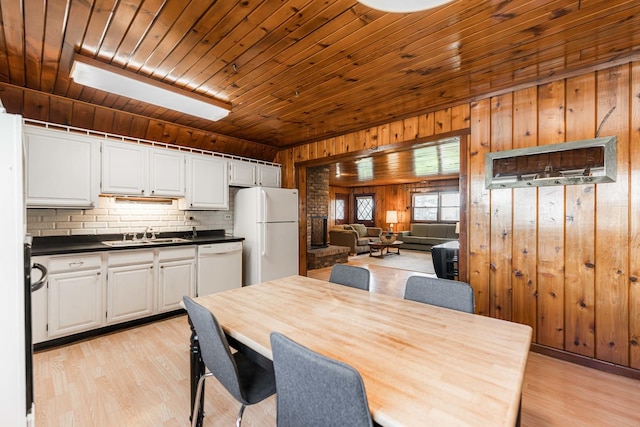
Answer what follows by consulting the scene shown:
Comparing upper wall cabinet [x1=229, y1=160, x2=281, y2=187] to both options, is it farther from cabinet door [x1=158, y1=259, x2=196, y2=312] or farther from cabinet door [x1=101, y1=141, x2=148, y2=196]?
cabinet door [x1=158, y1=259, x2=196, y2=312]

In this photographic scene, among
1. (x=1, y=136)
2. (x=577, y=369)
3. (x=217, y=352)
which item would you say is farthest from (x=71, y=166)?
(x=577, y=369)

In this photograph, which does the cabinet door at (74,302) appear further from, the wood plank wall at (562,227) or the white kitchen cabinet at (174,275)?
the wood plank wall at (562,227)

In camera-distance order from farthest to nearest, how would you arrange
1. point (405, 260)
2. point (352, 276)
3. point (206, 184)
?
1. point (405, 260)
2. point (206, 184)
3. point (352, 276)

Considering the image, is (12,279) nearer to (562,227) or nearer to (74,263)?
(74,263)

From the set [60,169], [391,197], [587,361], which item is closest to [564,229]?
[587,361]

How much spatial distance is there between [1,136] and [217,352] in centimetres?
115

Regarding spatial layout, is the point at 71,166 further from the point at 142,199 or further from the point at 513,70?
the point at 513,70

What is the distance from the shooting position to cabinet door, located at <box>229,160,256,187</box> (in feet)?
13.8

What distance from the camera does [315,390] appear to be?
856 millimetres

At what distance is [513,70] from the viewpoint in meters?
2.28

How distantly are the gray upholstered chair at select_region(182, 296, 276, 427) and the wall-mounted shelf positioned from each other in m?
2.57

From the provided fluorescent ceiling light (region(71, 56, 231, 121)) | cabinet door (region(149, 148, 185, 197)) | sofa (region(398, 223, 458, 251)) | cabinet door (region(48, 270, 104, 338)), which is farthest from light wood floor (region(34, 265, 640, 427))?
sofa (region(398, 223, 458, 251))

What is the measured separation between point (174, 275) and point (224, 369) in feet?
7.99

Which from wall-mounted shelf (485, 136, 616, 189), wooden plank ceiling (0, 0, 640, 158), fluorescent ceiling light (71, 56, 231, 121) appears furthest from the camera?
wall-mounted shelf (485, 136, 616, 189)
